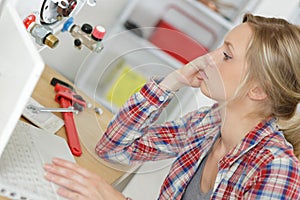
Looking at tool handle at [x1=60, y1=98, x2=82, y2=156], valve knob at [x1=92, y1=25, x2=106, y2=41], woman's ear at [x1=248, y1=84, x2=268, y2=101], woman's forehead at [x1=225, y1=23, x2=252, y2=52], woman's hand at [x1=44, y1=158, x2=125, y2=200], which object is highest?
woman's forehead at [x1=225, y1=23, x2=252, y2=52]

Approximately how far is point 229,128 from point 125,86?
29cm

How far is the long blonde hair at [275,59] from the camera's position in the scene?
1230 mm

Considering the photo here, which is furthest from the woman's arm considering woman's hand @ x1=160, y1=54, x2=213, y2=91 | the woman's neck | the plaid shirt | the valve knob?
the valve knob

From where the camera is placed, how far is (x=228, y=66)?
1.23 metres

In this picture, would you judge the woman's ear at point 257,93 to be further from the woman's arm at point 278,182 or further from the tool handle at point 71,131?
the tool handle at point 71,131

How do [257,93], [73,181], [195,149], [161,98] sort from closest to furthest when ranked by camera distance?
[73,181] < [257,93] < [161,98] < [195,149]

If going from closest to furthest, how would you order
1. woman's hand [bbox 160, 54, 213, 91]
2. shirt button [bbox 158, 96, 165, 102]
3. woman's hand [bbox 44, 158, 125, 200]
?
1. woman's hand [bbox 44, 158, 125, 200]
2. woman's hand [bbox 160, 54, 213, 91]
3. shirt button [bbox 158, 96, 165, 102]

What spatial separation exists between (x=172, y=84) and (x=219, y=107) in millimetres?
142

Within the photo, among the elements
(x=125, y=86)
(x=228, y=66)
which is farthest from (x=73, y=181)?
(x=228, y=66)

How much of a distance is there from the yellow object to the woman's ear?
0.89 feet

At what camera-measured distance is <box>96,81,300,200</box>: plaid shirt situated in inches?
49.3

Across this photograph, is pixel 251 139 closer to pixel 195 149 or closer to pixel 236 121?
pixel 236 121

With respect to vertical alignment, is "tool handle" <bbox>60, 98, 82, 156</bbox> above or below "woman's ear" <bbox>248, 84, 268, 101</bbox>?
below

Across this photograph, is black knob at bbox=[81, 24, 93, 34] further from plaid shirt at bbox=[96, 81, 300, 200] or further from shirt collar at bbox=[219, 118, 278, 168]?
shirt collar at bbox=[219, 118, 278, 168]
